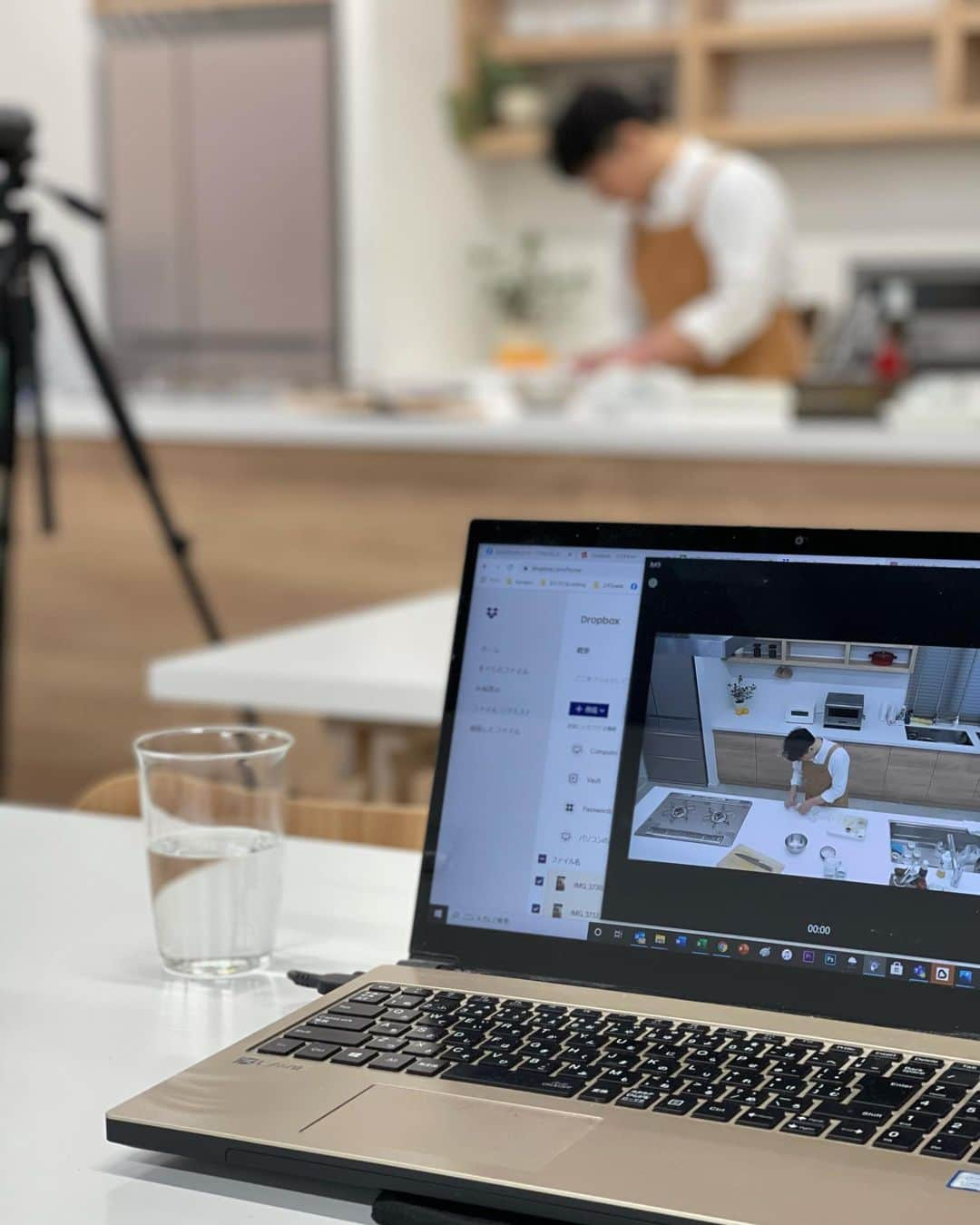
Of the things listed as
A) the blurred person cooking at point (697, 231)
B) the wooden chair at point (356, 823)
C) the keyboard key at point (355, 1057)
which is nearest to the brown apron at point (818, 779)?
the keyboard key at point (355, 1057)

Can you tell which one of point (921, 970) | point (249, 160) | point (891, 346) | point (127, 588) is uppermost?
point (249, 160)

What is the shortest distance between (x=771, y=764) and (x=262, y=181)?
477cm

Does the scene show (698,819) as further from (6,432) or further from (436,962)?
(6,432)

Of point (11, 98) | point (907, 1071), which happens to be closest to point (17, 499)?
point (11, 98)

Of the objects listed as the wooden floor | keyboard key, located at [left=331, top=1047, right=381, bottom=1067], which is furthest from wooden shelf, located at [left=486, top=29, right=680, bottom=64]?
keyboard key, located at [left=331, top=1047, right=381, bottom=1067]

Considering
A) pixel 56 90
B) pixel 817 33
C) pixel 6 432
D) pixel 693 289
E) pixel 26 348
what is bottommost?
pixel 6 432

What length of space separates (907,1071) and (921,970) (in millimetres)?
65

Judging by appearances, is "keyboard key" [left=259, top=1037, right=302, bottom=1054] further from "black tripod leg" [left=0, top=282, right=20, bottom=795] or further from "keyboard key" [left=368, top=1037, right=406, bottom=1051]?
"black tripod leg" [left=0, top=282, right=20, bottom=795]

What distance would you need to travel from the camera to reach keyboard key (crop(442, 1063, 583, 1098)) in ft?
2.21

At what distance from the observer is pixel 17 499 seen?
12.0 ft

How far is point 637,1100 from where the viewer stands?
0.66 meters

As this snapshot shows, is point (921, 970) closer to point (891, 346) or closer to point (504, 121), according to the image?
point (891, 346)

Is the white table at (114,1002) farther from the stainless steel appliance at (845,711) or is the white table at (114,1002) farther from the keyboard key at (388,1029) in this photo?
the stainless steel appliance at (845,711)

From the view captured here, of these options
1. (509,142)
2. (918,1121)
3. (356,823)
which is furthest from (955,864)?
(509,142)
